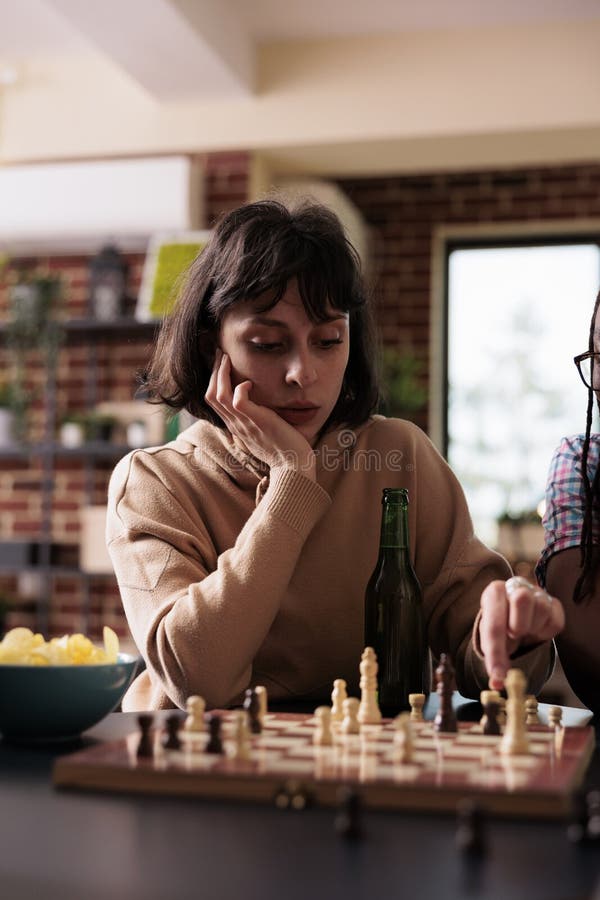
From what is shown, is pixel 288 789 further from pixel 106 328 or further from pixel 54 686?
pixel 106 328

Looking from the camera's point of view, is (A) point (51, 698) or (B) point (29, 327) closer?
(A) point (51, 698)

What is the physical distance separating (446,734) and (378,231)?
5.56m

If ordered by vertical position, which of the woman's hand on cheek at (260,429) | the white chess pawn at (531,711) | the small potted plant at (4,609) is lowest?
the small potted plant at (4,609)

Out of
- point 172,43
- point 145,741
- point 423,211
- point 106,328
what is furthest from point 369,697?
point 423,211

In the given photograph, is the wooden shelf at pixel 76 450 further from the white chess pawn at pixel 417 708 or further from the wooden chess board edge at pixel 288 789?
the wooden chess board edge at pixel 288 789

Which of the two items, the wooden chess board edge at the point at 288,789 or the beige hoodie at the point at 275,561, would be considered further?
the beige hoodie at the point at 275,561

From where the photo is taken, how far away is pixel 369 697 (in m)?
1.17

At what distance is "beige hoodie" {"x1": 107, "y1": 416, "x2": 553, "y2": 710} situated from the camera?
143 centimetres

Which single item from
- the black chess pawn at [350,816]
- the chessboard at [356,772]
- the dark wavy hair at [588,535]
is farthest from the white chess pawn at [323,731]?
the dark wavy hair at [588,535]

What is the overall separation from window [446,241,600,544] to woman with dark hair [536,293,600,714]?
14.5 ft

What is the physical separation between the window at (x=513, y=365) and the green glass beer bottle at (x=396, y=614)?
183 inches

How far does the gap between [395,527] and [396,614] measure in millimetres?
113

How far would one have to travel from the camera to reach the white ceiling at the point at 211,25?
4.64 metres

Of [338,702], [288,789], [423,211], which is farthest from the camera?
[423,211]
